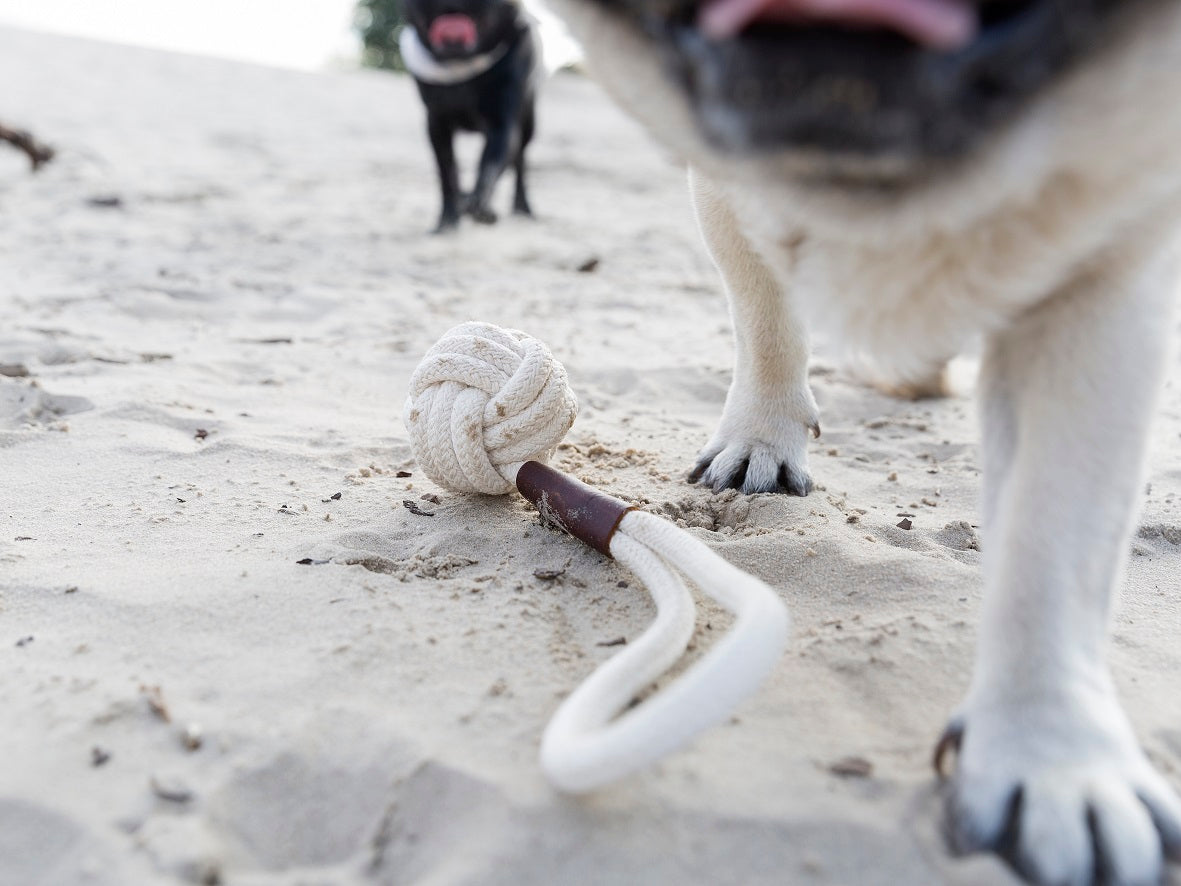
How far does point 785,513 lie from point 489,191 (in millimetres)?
4986

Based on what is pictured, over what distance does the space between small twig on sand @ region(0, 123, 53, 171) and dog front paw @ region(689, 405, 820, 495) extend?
19.6 feet

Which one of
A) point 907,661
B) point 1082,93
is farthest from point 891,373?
point 1082,93

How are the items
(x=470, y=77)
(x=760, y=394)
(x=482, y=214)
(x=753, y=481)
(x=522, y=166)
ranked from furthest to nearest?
(x=522, y=166), (x=470, y=77), (x=482, y=214), (x=760, y=394), (x=753, y=481)

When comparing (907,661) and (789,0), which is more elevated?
(789,0)

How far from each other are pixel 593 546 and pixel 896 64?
116 cm

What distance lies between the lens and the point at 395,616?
1.84m

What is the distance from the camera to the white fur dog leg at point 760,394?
261 cm

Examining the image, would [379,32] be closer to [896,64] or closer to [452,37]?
[452,37]

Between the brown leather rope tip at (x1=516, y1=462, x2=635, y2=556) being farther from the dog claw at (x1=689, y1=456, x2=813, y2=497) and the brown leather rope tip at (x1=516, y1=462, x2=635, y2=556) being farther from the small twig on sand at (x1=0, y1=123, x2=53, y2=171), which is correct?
the small twig on sand at (x1=0, y1=123, x2=53, y2=171)

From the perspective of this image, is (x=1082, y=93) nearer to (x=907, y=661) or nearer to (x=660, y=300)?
(x=907, y=661)

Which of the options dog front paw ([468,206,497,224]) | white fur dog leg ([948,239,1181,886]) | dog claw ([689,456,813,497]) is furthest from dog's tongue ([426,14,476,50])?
white fur dog leg ([948,239,1181,886])

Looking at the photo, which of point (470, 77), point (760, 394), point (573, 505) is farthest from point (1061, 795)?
point (470, 77)

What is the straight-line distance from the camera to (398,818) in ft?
4.44

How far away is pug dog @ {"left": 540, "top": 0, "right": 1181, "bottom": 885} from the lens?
115 centimetres
